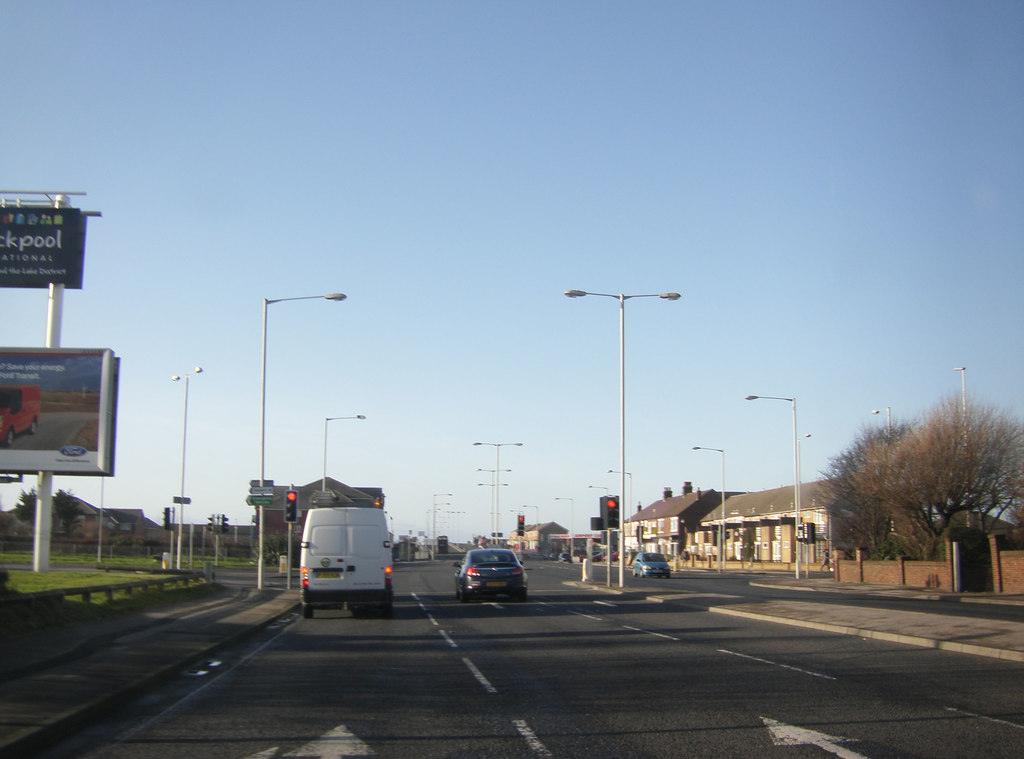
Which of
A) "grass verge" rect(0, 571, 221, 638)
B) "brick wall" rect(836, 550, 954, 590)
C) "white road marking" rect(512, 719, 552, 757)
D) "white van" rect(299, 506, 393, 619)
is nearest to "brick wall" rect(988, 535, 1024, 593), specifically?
"brick wall" rect(836, 550, 954, 590)

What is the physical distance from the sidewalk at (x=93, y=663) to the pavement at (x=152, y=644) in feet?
0.04

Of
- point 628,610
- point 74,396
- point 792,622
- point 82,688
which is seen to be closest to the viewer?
point 82,688

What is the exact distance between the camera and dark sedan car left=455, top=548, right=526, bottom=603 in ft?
91.1

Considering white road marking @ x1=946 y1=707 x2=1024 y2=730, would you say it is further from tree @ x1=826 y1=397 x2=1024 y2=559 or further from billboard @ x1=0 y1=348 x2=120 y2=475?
tree @ x1=826 y1=397 x2=1024 y2=559

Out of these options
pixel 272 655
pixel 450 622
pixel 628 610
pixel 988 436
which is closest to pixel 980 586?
pixel 988 436

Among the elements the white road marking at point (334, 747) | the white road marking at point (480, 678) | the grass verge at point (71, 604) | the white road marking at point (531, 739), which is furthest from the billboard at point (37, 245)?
the white road marking at point (531, 739)

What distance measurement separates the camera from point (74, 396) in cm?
3234

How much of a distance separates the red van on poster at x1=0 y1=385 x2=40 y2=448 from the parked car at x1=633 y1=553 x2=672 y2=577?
34088mm

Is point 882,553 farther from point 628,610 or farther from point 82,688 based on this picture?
point 82,688

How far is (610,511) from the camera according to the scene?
36.5m

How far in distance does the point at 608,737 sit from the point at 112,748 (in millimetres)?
4422

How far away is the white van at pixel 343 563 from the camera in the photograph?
70.4 feet

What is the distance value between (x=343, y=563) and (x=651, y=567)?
34870 millimetres

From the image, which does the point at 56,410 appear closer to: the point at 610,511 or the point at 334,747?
the point at 610,511
